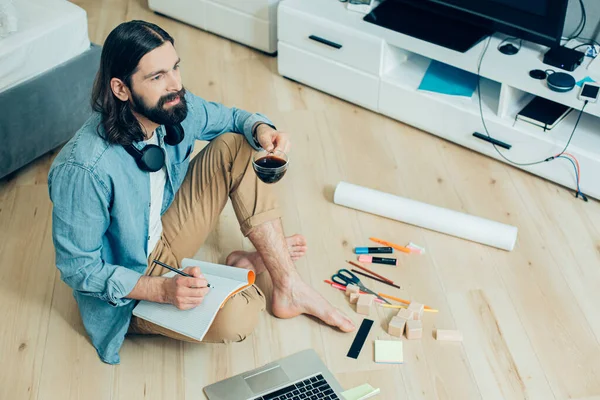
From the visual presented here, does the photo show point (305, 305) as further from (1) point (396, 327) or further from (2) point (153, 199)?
(2) point (153, 199)

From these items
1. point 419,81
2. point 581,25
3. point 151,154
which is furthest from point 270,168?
point 581,25

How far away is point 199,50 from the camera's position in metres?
3.65

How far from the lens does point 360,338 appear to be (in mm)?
2186

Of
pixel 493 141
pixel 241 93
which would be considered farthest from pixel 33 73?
pixel 493 141

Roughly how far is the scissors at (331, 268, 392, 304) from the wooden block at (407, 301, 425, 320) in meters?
0.12

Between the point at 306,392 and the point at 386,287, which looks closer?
the point at 306,392

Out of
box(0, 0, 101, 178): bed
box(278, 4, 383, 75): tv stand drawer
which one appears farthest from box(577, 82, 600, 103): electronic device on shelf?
box(0, 0, 101, 178): bed

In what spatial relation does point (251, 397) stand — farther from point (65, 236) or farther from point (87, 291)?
point (65, 236)

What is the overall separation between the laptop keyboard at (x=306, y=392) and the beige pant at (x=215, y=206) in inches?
7.8

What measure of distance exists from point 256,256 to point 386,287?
446 millimetres

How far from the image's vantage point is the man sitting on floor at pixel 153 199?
1766 millimetres

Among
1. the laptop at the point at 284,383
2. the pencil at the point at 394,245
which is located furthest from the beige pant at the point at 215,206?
the pencil at the point at 394,245

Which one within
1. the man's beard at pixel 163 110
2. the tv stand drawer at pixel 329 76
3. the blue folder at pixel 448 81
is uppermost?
the man's beard at pixel 163 110

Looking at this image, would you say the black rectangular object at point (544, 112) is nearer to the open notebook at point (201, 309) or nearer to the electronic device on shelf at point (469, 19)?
the electronic device on shelf at point (469, 19)
